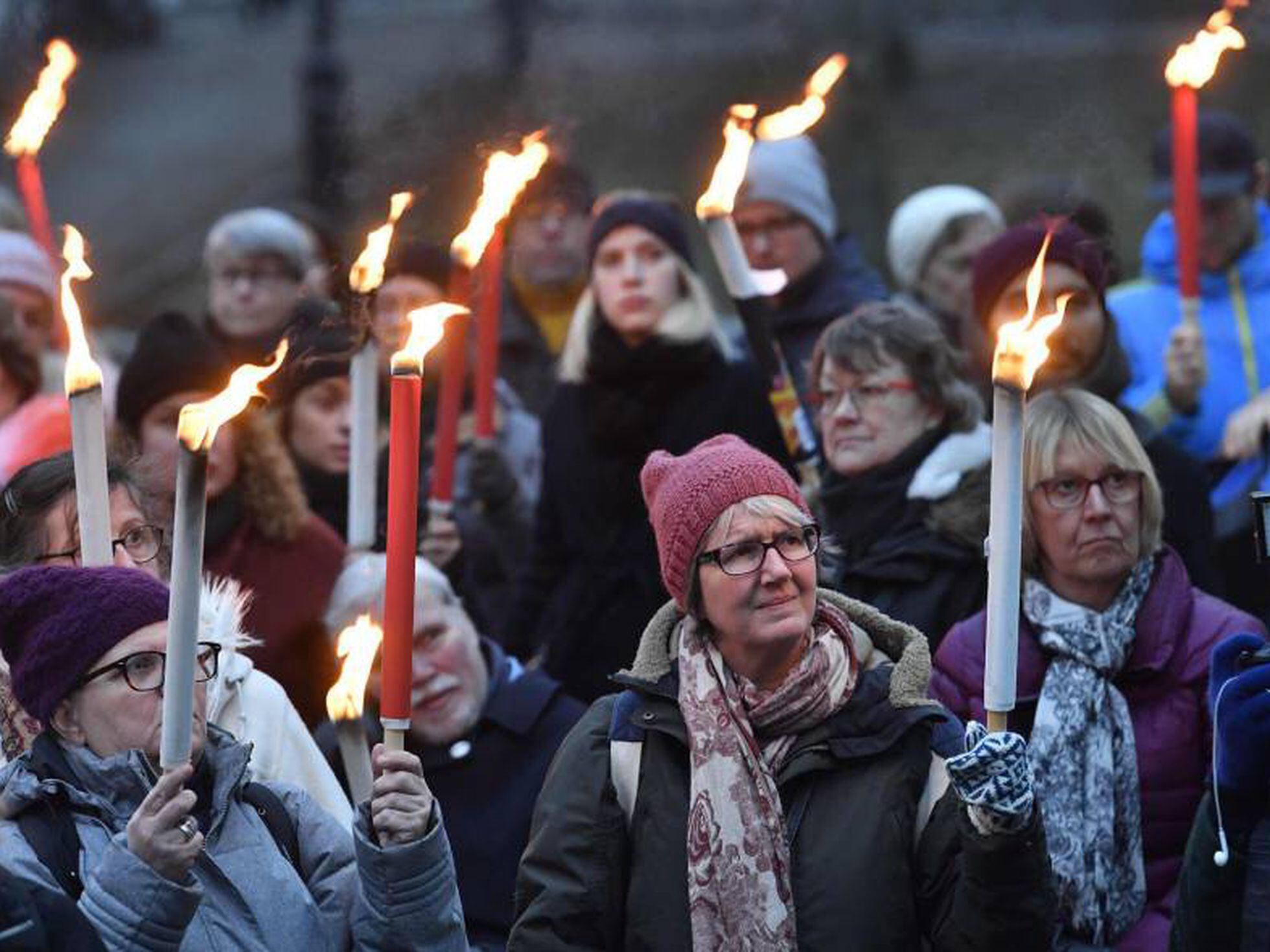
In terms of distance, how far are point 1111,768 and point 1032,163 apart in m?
11.3

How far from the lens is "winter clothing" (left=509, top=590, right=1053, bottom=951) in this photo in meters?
4.38

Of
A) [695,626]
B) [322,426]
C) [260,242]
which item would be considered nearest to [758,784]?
[695,626]

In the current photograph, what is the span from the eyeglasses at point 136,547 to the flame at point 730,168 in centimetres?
126

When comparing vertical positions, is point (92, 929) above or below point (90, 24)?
below

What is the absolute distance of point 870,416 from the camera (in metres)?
6.08

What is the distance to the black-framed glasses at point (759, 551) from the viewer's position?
4.64 m

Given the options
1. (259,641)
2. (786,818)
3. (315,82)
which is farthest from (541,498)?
(315,82)

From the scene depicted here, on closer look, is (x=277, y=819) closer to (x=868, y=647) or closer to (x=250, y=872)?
(x=250, y=872)

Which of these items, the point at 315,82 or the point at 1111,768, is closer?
the point at 1111,768

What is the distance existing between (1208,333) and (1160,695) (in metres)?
2.15

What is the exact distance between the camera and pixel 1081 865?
4977 mm

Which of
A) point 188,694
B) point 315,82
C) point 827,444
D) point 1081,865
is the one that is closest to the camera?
point 188,694

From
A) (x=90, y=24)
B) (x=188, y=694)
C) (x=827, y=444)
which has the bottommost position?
(x=188, y=694)

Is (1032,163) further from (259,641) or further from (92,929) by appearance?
(92,929)
